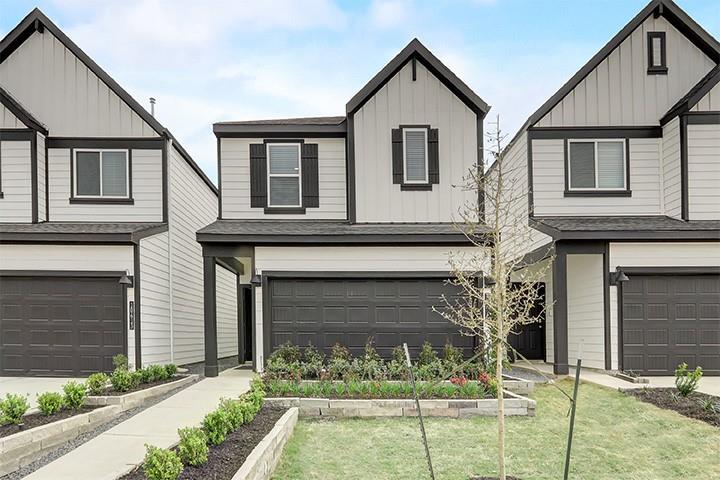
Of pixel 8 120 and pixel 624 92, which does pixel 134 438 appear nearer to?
pixel 8 120

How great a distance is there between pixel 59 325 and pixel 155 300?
208 cm

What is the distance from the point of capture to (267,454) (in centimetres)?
622

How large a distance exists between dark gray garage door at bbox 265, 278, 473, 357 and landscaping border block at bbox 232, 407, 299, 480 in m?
4.87

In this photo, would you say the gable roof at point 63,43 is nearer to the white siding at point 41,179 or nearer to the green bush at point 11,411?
the white siding at point 41,179

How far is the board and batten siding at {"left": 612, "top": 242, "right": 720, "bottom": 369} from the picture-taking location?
12.5 m

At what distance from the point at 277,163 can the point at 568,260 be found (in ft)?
24.3

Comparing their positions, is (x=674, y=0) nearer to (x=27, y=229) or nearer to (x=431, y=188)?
(x=431, y=188)

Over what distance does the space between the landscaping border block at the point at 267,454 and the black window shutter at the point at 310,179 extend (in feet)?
22.8

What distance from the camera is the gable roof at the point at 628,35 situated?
45.7ft

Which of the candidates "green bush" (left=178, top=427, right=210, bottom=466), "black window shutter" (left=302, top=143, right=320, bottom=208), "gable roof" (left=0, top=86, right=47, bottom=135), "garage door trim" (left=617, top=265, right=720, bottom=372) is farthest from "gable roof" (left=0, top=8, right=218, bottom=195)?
"garage door trim" (left=617, top=265, right=720, bottom=372)

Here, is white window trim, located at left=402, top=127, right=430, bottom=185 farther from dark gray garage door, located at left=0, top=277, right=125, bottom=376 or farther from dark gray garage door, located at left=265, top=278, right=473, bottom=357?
dark gray garage door, located at left=0, top=277, right=125, bottom=376

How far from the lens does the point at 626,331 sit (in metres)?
12.5

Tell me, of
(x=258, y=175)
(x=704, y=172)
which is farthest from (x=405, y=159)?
(x=704, y=172)

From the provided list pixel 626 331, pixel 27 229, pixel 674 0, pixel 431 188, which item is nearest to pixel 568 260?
pixel 626 331
